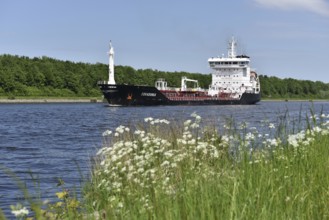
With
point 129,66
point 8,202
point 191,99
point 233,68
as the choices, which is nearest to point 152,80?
point 129,66

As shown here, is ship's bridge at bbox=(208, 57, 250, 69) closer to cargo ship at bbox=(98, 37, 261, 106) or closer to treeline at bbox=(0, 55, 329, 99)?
cargo ship at bbox=(98, 37, 261, 106)

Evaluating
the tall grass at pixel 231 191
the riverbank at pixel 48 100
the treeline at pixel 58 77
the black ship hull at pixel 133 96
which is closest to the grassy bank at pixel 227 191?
the tall grass at pixel 231 191

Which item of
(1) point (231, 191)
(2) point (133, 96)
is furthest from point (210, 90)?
(1) point (231, 191)

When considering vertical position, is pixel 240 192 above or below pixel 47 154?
above

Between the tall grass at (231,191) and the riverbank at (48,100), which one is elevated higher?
the tall grass at (231,191)

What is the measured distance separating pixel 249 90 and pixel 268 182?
93.9 meters

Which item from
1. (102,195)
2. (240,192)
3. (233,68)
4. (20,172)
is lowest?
(20,172)

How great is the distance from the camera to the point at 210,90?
93.0 meters

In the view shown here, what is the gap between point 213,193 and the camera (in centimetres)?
455

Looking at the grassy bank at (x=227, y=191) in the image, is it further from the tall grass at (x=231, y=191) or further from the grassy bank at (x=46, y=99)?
the grassy bank at (x=46, y=99)

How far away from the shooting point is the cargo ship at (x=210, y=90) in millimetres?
77000

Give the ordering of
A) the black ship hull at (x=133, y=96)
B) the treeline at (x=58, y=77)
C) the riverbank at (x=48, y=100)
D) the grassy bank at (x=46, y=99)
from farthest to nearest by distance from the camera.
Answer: the treeline at (x=58, y=77)
the grassy bank at (x=46, y=99)
the riverbank at (x=48, y=100)
the black ship hull at (x=133, y=96)

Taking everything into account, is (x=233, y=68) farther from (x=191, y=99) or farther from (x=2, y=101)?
(x=2, y=101)

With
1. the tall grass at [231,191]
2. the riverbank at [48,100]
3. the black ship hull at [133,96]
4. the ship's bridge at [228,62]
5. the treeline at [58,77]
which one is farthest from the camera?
the treeline at [58,77]
